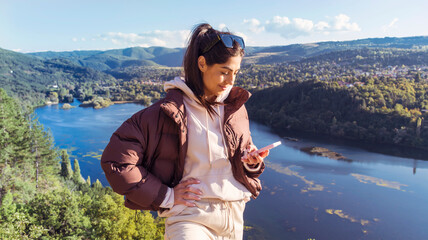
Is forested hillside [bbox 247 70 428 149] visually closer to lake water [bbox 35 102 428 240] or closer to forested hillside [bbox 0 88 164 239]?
lake water [bbox 35 102 428 240]

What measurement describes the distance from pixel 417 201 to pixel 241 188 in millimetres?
13634

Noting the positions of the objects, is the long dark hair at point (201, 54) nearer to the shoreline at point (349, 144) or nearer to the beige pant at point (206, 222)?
the beige pant at point (206, 222)

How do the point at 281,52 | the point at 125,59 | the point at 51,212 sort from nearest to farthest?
the point at 51,212
the point at 281,52
the point at 125,59

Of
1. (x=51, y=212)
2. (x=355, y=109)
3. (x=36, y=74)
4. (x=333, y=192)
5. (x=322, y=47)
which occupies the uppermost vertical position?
(x=322, y=47)

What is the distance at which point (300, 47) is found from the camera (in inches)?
3324

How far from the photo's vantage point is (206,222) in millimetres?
908

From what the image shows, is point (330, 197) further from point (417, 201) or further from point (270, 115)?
point (270, 115)

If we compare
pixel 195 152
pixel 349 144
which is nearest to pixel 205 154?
pixel 195 152

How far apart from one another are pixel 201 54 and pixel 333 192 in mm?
12957

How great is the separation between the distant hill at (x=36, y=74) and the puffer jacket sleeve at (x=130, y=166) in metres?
46.4

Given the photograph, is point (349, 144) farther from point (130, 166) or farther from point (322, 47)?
point (322, 47)

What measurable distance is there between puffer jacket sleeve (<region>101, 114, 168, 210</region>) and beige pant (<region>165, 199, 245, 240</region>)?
9 cm

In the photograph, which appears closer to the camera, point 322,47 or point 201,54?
point 201,54

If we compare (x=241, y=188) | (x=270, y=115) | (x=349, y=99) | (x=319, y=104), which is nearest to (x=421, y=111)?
(x=349, y=99)
